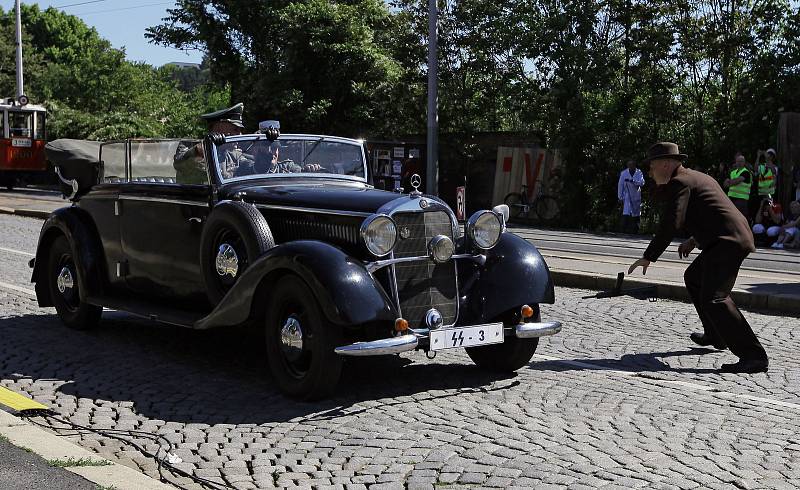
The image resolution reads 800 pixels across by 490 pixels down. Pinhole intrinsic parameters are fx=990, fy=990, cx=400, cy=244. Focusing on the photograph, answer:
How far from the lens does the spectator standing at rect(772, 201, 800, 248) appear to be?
1884 centimetres

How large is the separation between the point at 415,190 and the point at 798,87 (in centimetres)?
1742

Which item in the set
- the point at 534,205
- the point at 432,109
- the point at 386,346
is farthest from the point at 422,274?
the point at 534,205

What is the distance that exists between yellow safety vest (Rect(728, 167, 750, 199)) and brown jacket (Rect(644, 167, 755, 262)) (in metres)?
12.9

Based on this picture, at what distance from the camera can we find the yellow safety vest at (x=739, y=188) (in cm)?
1975

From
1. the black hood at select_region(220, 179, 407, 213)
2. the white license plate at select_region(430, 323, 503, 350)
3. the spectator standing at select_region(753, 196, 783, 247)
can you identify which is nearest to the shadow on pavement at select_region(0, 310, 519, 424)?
the white license plate at select_region(430, 323, 503, 350)

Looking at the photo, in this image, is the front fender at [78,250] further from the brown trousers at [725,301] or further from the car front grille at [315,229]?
the brown trousers at [725,301]

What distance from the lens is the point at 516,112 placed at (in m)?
26.9

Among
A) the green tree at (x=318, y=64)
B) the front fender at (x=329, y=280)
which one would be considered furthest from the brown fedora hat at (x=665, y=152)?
the green tree at (x=318, y=64)

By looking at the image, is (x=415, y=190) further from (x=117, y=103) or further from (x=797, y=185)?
(x=117, y=103)

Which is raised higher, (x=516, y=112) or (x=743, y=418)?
(x=516, y=112)

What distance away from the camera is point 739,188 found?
19828mm

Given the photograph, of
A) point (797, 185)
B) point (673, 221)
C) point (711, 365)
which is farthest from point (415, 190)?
point (797, 185)

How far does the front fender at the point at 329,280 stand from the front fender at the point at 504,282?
0.77 m

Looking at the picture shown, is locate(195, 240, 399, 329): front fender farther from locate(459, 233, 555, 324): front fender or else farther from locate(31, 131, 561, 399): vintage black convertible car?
locate(459, 233, 555, 324): front fender
